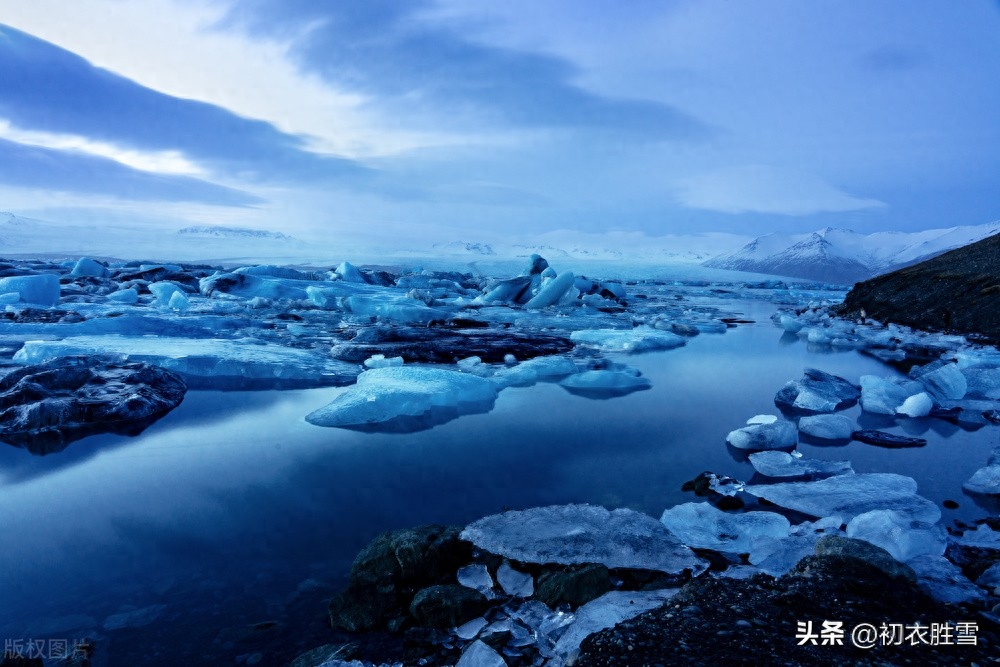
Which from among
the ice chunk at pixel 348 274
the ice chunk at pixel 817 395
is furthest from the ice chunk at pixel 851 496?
the ice chunk at pixel 348 274

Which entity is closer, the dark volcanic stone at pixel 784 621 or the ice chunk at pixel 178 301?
the dark volcanic stone at pixel 784 621

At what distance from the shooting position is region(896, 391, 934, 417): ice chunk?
4613mm

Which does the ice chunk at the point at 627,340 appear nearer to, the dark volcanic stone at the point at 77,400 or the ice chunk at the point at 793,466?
the ice chunk at the point at 793,466

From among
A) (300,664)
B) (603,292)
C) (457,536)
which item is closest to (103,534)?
(300,664)

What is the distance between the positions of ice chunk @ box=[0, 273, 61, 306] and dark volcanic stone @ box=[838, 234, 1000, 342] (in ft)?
66.5

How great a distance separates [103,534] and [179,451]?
1.19 m

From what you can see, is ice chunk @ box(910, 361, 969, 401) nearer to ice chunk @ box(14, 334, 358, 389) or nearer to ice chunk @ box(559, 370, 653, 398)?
ice chunk @ box(559, 370, 653, 398)

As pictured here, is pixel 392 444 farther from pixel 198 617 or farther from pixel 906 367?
pixel 906 367

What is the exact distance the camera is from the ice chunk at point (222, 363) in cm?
571

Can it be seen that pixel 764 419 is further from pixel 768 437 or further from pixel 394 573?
pixel 394 573

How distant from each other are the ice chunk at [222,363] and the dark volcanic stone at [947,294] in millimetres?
10893

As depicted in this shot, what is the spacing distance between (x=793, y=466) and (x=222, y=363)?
5.67 metres

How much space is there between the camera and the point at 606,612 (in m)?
1.79

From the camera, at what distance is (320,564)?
2244 millimetres
